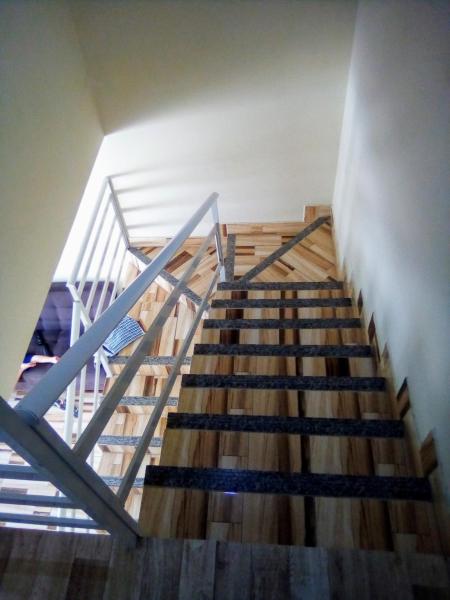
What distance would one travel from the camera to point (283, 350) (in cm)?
163

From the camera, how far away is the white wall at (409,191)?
0.99 metres

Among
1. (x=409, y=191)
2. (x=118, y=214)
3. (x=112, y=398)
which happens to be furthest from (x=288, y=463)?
(x=118, y=214)

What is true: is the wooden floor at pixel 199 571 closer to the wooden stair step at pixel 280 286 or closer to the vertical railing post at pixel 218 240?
the vertical railing post at pixel 218 240

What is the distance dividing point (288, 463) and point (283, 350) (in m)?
0.55

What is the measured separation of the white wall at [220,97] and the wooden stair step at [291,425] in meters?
2.15

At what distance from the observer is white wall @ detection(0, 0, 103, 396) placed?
1.77 m

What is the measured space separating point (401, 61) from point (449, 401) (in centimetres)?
113

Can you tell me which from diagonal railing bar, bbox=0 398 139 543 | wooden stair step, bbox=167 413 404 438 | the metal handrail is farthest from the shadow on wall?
diagonal railing bar, bbox=0 398 139 543

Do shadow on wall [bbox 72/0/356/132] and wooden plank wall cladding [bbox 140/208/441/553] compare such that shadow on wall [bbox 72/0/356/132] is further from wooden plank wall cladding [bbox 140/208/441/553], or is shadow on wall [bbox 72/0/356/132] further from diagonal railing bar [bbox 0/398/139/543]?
diagonal railing bar [bbox 0/398/139/543]

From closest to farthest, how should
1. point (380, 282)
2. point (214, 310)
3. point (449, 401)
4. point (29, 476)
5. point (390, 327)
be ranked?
1. point (29, 476)
2. point (449, 401)
3. point (390, 327)
4. point (380, 282)
5. point (214, 310)

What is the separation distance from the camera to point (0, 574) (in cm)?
78

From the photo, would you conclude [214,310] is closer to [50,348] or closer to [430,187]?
[430,187]

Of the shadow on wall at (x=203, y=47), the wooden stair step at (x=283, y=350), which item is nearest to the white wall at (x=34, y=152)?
the shadow on wall at (x=203, y=47)

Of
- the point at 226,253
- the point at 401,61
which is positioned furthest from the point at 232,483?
the point at 226,253
